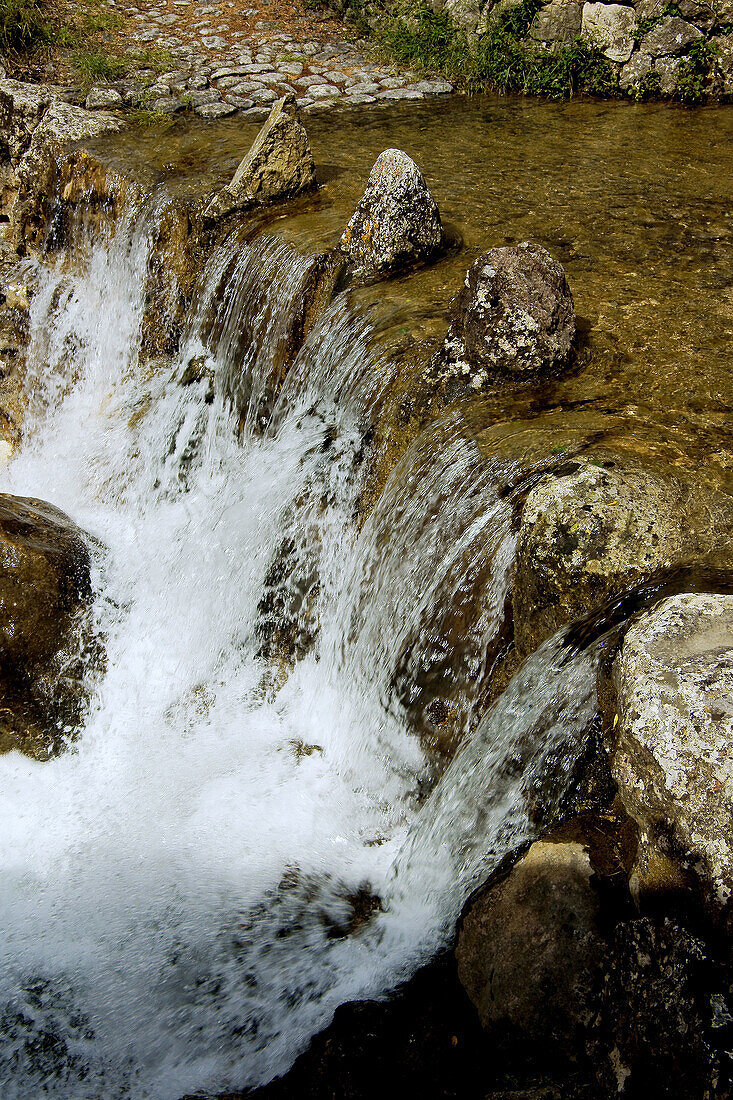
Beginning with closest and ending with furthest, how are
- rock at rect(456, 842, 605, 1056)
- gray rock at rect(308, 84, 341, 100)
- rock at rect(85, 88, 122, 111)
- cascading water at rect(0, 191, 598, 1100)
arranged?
rock at rect(456, 842, 605, 1056) → cascading water at rect(0, 191, 598, 1100) → rock at rect(85, 88, 122, 111) → gray rock at rect(308, 84, 341, 100)

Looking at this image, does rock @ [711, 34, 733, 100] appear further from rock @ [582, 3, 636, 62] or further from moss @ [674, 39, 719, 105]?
rock @ [582, 3, 636, 62]

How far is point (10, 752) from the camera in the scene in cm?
484

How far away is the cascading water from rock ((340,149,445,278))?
56 cm

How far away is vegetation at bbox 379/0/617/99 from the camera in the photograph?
8.95 m

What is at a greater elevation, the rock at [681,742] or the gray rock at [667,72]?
the gray rock at [667,72]

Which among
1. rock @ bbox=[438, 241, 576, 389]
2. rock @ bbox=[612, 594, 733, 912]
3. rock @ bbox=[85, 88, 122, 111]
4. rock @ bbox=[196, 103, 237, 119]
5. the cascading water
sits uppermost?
rock @ bbox=[85, 88, 122, 111]

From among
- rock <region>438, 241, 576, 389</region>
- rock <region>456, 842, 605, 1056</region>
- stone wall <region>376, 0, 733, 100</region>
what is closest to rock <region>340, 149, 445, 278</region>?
rock <region>438, 241, 576, 389</region>

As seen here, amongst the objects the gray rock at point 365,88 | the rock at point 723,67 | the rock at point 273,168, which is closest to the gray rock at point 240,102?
the gray rock at point 365,88

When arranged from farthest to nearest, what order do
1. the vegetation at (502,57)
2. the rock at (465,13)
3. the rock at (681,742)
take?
the rock at (465,13) < the vegetation at (502,57) < the rock at (681,742)

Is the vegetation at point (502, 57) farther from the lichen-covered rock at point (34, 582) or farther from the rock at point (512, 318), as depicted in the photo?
the lichen-covered rock at point (34, 582)

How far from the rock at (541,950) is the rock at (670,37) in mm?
9001

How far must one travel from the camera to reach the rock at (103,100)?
364 inches

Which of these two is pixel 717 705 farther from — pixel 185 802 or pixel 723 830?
pixel 185 802

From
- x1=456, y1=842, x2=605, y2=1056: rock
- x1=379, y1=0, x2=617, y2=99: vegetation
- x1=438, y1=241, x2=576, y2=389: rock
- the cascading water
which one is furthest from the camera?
x1=379, y1=0, x2=617, y2=99: vegetation
